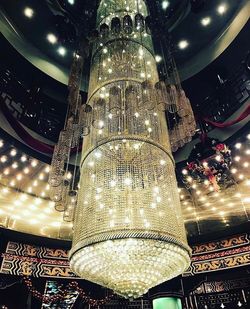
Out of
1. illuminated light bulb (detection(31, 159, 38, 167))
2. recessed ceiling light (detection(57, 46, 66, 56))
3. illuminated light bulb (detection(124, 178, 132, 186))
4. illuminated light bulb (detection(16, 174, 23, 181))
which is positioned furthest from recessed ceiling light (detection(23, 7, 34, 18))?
illuminated light bulb (detection(124, 178, 132, 186))

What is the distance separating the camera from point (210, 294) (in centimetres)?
726

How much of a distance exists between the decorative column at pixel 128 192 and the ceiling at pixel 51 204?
289 cm

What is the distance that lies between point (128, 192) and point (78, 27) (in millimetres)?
5670

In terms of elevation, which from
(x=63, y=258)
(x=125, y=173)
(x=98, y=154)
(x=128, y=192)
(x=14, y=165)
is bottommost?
(x=128, y=192)

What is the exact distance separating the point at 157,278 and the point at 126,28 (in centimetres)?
343

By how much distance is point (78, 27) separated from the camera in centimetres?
712

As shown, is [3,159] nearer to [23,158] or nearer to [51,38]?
[23,158]

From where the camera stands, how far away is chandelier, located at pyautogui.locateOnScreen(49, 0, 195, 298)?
257cm

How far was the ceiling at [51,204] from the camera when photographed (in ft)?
18.8

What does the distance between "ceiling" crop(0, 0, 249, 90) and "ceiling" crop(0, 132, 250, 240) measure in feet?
8.69

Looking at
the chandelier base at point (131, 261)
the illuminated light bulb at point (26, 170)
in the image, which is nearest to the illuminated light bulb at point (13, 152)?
the illuminated light bulb at point (26, 170)

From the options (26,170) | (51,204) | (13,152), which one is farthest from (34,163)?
(51,204)

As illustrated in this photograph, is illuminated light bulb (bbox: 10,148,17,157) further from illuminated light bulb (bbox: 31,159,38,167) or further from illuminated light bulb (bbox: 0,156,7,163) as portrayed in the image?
illuminated light bulb (bbox: 31,159,38,167)

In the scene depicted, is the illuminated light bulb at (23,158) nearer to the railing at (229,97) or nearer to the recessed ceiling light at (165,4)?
the railing at (229,97)
